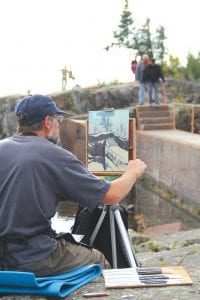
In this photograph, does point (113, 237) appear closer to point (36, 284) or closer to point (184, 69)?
point (36, 284)

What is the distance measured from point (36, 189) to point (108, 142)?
3783 millimetres

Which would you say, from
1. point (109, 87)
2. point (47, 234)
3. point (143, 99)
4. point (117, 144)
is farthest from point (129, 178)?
point (109, 87)

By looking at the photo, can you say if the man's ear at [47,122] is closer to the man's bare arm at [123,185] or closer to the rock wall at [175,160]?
the man's bare arm at [123,185]

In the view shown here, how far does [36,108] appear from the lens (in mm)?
3672

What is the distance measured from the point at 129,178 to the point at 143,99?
20.4m

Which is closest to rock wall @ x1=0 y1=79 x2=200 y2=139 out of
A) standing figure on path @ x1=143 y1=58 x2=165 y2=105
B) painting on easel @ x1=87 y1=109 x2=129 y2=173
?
standing figure on path @ x1=143 y1=58 x2=165 y2=105

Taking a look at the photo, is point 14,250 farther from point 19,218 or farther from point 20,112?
point 20,112

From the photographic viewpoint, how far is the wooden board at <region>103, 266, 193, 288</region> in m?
3.62

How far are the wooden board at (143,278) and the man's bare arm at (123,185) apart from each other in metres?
0.45

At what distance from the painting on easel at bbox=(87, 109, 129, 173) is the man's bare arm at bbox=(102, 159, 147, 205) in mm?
3158

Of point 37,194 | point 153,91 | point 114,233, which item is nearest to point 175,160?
point 153,91

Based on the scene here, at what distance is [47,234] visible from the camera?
12.0 feet

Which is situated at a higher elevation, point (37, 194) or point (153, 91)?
point (37, 194)

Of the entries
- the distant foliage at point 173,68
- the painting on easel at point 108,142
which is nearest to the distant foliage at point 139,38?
the distant foliage at point 173,68
